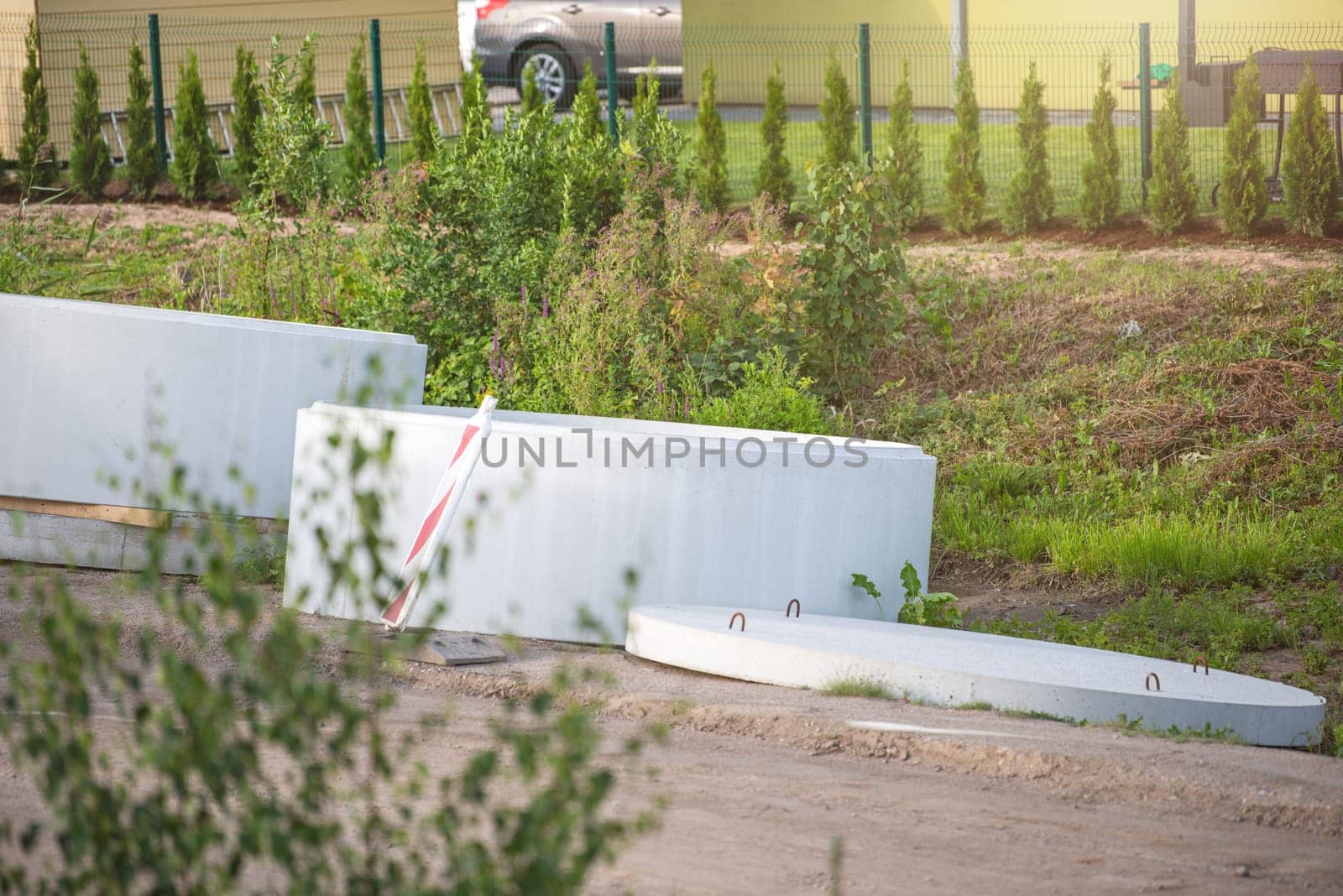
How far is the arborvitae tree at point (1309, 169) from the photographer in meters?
11.5

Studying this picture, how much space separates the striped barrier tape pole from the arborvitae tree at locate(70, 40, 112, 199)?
10.6 meters

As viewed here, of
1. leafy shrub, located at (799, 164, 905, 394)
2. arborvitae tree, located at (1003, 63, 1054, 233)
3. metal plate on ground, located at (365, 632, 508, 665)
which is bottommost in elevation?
metal plate on ground, located at (365, 632, 508, 665)

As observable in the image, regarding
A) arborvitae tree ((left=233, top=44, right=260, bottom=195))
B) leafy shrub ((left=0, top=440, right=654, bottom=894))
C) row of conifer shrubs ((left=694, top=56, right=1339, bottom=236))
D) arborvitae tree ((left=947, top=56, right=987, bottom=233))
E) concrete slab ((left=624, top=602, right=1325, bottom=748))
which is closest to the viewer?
leafy shrub ((left=0, top=440, right=654, bottom=894))

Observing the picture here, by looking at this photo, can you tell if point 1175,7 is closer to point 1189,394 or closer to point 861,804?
point 1189,394

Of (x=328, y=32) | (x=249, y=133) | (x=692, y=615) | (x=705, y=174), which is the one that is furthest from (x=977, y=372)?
(x=328, y=32)

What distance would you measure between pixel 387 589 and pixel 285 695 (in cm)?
326

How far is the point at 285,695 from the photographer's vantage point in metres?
2.21

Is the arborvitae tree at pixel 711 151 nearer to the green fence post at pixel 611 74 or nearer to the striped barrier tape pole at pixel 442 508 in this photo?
the green fence post at pixel 611 74

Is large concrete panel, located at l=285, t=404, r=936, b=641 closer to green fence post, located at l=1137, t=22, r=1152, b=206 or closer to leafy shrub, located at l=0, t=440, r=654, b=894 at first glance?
leafy shrub, located at l=0, t=440, r=654, b=894

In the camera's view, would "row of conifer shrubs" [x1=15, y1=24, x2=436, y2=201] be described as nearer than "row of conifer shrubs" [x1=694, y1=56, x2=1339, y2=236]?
No

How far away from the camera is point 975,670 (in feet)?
15.9

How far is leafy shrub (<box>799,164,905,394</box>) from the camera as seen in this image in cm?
848

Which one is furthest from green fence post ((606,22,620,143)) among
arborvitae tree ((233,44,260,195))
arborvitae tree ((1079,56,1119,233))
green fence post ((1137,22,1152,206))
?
green fence post ((1137,22,1152,206))

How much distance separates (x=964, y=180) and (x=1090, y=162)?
108 cm
